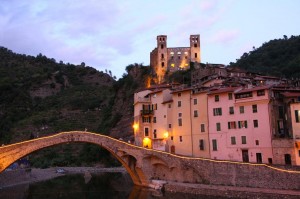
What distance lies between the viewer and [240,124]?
35000 mm

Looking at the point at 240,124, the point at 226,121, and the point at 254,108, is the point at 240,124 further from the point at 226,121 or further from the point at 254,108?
the point at 254,108

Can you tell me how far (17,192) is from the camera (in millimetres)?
38250

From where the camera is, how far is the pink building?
109 ft

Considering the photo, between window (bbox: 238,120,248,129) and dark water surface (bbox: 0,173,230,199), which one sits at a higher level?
window (bbox: 238,120,248,129)

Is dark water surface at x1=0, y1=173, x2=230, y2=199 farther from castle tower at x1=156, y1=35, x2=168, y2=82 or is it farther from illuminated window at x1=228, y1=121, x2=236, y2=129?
castle tower at x1=156, y1=35, x2=168, y2=82

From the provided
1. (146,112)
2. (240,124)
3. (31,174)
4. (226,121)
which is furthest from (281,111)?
(31,174)

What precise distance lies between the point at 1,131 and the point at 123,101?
2729 cm

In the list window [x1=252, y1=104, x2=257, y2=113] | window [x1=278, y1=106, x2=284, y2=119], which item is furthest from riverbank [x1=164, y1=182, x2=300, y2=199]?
window [x1=278, y1=106, x2=284, y2=119]

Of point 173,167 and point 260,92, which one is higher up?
point 260,92

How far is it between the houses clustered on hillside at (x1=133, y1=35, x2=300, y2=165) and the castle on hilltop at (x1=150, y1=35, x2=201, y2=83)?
79.1 ft

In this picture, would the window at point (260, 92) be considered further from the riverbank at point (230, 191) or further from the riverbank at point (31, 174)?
the riverbank at point (31, 174)

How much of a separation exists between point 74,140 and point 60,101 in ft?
216

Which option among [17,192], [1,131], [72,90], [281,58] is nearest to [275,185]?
[17,192]

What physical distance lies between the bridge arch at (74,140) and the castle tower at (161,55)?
33.2 metres
